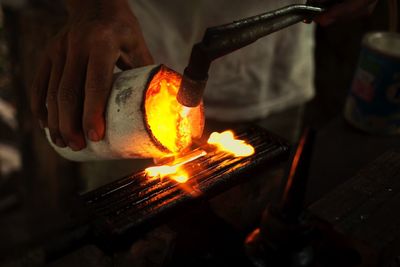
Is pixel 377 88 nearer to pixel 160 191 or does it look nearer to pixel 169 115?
pixel 169 115

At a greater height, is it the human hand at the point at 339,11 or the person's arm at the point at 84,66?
the human hand at the point at 339,11

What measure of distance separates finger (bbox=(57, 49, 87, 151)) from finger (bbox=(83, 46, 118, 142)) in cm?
8

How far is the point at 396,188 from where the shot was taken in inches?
54.7

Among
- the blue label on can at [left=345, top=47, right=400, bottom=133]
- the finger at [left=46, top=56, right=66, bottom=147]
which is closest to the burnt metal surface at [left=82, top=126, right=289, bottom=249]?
the finger at [left=46, top=56, right=66, bottom=147]

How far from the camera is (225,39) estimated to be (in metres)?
1.08

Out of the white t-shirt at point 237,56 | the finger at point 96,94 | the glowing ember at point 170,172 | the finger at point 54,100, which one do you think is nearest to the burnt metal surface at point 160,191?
the glowing ember at point 170,172

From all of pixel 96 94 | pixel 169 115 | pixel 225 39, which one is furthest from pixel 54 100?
pixel 225 39

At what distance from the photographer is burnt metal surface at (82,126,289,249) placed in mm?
1165

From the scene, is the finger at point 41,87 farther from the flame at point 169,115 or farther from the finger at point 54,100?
the flame at point 169,115

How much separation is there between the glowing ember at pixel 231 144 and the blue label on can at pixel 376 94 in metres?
0.83

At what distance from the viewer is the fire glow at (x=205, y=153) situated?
138 centimetres

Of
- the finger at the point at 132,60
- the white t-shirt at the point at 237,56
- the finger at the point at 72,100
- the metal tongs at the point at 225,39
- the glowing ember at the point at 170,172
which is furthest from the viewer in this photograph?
the white t-shirt at the point at 237,56

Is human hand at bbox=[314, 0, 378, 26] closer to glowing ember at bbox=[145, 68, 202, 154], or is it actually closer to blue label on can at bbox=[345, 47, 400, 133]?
blue label on can at bbox=[345, 47, 400, 133]

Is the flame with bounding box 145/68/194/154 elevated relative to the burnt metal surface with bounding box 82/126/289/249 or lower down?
elevated
